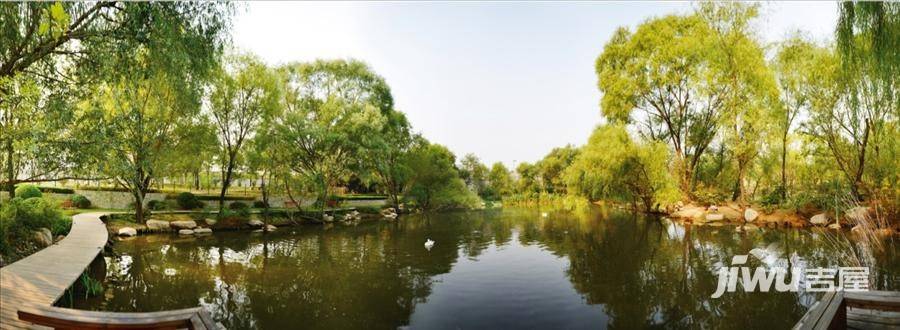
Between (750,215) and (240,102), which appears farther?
(240,102)

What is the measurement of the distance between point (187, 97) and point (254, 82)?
16.8 meters

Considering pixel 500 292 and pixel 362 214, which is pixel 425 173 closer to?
pixel 362 214

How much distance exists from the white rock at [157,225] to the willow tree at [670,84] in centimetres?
3026

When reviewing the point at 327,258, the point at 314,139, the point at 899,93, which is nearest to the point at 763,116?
the point at 899,93

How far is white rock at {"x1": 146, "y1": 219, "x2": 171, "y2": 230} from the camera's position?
21898mm

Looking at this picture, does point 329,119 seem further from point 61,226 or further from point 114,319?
point 114,319

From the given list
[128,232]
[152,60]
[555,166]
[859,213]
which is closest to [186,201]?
[128,232]

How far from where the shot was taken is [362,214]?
3503cm

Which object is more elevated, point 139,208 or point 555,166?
point 555,166

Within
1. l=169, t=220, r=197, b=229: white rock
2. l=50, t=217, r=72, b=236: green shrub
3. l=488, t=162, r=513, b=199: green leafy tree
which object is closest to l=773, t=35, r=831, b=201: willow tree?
l=169, t=220, r=197, b=229: white rock

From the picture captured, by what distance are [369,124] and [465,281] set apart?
2124 cm

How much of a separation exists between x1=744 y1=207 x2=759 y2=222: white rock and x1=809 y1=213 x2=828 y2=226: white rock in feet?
9.64

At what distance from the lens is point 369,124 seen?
3075 centimetres

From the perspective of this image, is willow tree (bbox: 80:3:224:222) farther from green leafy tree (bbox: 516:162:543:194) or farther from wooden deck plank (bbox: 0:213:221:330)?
green leafy tree (bbox: 516:162:543:194)
